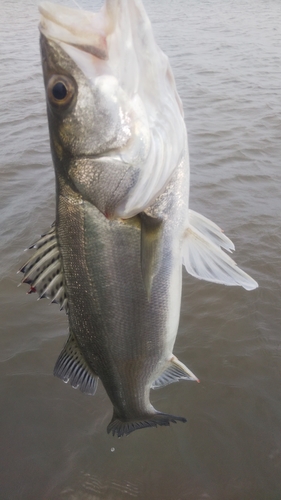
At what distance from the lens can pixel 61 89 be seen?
146cm

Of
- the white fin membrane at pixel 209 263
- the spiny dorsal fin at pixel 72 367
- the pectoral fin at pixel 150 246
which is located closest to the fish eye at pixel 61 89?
the pectoral fin at pixel 150 246

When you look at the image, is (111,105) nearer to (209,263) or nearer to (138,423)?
(209,263)

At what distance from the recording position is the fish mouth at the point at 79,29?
1.37m

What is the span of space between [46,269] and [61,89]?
0.79 meters

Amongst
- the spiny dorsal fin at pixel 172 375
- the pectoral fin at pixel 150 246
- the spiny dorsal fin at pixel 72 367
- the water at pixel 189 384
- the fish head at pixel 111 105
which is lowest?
the water at pixel 189 384

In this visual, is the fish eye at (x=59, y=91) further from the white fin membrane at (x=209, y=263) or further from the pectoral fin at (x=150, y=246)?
the white fin membrane at (x=209, y=263)

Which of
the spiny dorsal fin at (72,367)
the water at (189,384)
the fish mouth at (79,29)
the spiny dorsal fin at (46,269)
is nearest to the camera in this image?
the fish mouth at (79,29)

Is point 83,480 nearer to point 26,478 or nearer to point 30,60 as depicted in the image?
point 26,478

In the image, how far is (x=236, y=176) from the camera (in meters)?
5.34

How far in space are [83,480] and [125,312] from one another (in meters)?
1.46

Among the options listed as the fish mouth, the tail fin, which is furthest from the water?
the fish mouth

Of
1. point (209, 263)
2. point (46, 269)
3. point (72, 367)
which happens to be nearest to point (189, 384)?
point (72, 367)

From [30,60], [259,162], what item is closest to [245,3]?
[30,60]

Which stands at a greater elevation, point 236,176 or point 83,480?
point 236,176
